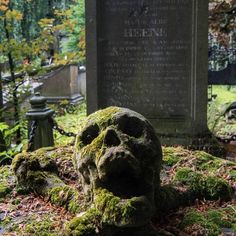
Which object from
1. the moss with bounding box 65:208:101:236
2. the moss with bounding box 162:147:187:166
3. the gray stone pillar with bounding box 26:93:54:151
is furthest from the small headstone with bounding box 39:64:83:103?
the moss with bounding box 65:208:101:236

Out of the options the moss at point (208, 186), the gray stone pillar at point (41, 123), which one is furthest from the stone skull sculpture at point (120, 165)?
the gray stone pillar at point (41, 123)

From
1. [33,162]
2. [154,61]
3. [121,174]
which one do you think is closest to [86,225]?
[121,174]

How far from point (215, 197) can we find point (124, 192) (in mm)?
927

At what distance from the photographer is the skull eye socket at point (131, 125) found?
8.64 ft

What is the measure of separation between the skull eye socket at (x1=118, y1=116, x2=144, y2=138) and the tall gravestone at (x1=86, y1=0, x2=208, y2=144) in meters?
4.10

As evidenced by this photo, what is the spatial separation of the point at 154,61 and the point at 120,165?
4.44 m

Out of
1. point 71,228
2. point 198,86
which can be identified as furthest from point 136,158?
point 198,86

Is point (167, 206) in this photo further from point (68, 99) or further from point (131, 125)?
point (68, 99)

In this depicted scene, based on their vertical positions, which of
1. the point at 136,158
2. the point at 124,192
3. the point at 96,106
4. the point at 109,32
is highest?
the point at 109,32

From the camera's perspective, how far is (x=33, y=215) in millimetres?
2873

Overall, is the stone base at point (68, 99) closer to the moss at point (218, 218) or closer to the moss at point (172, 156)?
the moss at point (172, 156)

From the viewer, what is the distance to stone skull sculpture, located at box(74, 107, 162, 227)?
2326mm

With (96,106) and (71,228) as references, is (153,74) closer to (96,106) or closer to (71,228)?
(96,106)

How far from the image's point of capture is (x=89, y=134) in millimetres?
2750
